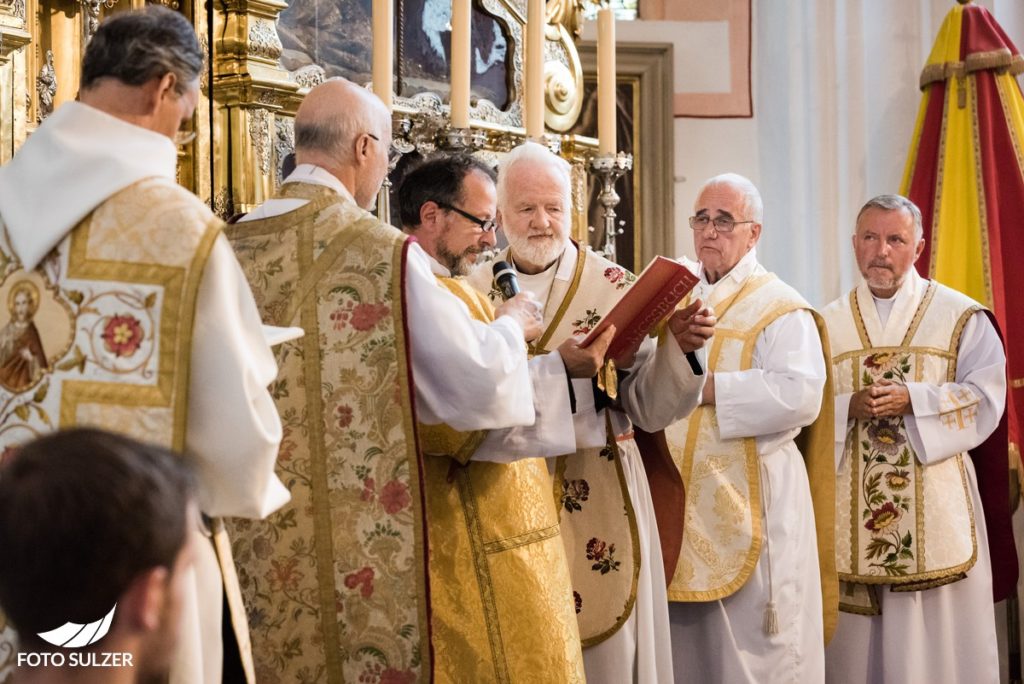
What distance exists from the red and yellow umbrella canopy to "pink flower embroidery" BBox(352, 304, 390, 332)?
3.84 metres

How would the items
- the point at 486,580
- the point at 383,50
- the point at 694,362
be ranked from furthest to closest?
the point at 694,362, the point at 383,50, the point at 486,580

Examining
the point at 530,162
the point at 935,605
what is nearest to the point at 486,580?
the point at 530,162

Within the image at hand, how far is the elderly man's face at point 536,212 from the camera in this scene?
3.96m

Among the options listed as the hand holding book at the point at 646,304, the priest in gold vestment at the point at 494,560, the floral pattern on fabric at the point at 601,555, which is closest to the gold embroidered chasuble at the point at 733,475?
the floral pattern on fabric at the point at 601,555

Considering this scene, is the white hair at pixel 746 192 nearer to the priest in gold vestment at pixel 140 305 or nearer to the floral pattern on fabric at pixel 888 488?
the floral pattern on fabric at pixel 888 488

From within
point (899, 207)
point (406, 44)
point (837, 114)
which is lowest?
point (899, 207)

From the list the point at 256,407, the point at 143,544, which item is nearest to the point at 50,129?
the point at 256,407

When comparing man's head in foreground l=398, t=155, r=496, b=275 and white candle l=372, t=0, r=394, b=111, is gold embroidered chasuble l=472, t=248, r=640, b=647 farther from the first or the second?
white candle l=372, t=0, r=394, b=111

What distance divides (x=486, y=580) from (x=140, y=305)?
1280mm

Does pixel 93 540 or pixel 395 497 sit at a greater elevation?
pixel 93 540

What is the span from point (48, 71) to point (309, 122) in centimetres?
96

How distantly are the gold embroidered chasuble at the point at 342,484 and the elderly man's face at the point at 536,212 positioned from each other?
1127mm

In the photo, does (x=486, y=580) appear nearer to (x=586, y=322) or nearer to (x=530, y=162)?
(x=586, y=322)

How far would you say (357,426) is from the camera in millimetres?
2842
